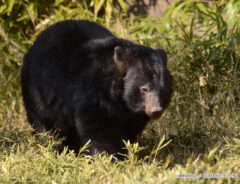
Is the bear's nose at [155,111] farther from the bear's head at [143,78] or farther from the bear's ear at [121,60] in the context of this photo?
the bear's ear at [121,60]

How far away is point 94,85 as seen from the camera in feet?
14.3

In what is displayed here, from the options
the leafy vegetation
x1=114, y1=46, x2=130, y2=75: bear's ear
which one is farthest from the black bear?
the leafy vegetation

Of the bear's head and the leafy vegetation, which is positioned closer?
the leafy vegetation

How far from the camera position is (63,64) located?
15.5 ft

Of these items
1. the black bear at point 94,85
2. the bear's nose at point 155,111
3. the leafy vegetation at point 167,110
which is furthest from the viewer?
the black bear at point 94,85

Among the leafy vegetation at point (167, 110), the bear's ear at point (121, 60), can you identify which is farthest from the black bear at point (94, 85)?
the leafy vegetation at point (167, 110)

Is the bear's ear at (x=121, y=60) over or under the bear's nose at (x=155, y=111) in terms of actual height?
over

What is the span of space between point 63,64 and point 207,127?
5.69 ft

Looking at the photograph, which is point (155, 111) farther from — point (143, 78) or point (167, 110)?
point (167, 110)

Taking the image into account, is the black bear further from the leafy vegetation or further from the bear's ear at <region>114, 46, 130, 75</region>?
the leafy vegetation

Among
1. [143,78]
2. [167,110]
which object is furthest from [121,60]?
[167,110]

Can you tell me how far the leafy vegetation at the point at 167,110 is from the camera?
347 centimetres

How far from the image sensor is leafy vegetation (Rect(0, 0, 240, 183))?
347 centimetres

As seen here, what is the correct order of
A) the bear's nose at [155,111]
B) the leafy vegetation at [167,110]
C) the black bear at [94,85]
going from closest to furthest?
the leafy vegetation at [167,110] < the bear's nose at [155,111] < the black bear at [94,85]
